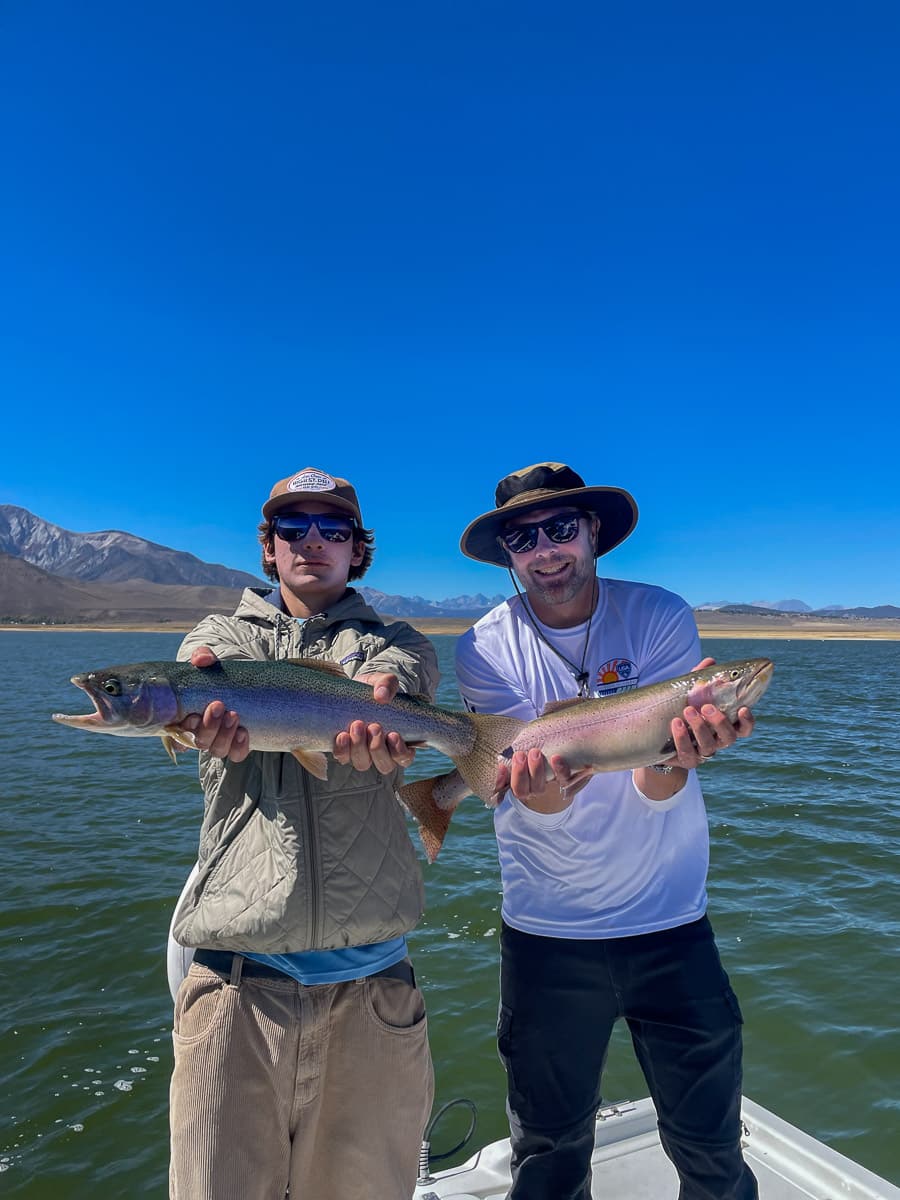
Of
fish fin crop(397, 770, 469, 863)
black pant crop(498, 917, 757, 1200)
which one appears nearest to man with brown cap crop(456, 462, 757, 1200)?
black pant crop(498, 917, 757, 1200)

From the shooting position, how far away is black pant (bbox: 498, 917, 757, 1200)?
3854 millimetres

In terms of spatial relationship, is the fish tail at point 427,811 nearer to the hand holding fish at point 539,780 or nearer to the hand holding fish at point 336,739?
the hand holding fish at point 336,739

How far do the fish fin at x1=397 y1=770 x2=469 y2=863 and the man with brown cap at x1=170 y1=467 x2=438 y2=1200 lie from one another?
284mm

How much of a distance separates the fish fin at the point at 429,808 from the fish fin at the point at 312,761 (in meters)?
0.51

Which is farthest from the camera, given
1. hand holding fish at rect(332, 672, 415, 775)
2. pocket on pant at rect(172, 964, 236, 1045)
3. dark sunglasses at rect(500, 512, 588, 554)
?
dark sunglasses at rect(500, 512, 588, 554)

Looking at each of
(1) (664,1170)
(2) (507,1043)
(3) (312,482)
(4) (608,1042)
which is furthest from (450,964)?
(3) (312,482)

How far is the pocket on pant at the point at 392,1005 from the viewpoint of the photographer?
11.3 feet

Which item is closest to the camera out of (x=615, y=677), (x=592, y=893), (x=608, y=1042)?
(x=608, y=1042)

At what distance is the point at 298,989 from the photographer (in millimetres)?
3393

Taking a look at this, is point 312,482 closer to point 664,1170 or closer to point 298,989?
point 298,989

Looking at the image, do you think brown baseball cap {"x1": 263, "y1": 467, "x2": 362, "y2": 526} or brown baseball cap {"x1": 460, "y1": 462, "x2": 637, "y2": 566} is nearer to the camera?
brown baseball cap {"x1": 263, "y1": 467, "x2": 362, "y2": 526}

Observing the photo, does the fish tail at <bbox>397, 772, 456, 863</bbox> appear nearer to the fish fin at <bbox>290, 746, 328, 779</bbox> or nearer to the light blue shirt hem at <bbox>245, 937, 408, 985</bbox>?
the fish fin at <bbox>290, 746, 328, 779</bbox>

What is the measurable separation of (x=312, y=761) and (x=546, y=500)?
2.07m

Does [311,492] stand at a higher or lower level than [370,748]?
higher
